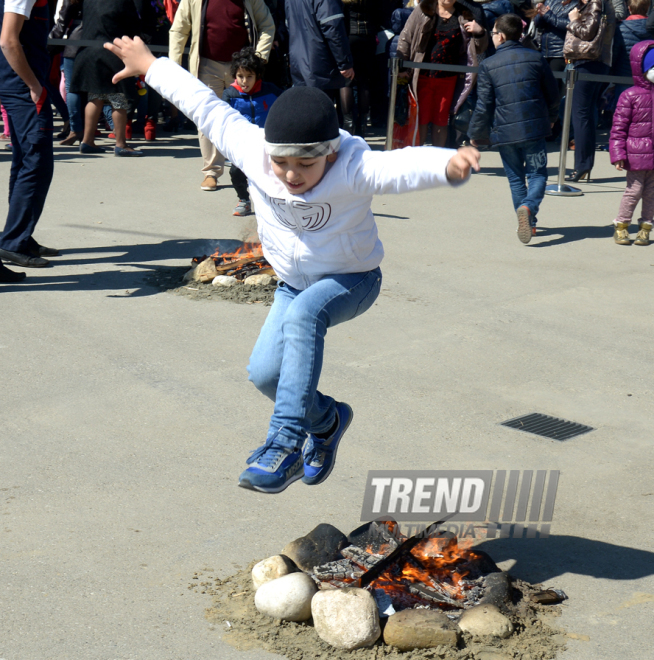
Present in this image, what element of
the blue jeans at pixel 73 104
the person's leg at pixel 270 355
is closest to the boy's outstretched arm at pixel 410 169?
the person's leg at pixel 270 355

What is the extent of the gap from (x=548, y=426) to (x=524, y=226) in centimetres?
397

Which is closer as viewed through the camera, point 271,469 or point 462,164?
point 462,164

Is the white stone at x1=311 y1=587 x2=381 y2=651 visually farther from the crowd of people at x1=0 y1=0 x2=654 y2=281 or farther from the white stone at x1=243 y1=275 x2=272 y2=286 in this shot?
the crowd of people at x1=0 y1=0 x2=654 y2=281

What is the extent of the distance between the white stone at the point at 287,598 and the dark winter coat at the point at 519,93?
20.6 ft

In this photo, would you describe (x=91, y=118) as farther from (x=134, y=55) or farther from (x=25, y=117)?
(x=134, y=55)

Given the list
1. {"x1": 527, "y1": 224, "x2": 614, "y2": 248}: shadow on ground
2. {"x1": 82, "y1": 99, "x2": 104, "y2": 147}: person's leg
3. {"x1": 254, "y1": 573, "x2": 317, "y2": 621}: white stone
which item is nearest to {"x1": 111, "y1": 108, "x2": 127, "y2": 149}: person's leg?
{"x1": 82, "y1": 99, "x2": 104, "y2": 147}: person's leg

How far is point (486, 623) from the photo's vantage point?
10.7ft

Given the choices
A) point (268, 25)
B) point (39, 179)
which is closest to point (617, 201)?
point (268, 25)

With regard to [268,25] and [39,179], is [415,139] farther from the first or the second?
[39,179]

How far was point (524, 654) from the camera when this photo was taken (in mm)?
3172

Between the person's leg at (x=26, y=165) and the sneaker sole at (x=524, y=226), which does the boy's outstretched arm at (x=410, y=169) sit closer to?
the person's leg at (x=26, y=165)

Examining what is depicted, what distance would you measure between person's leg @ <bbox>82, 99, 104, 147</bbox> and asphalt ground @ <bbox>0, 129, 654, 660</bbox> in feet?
10.8

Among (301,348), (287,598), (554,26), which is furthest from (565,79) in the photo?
(287,598)
